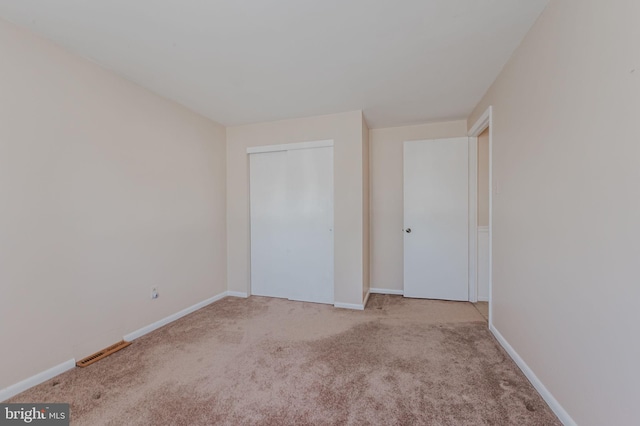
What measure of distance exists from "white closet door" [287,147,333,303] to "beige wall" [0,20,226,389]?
4.00 ft

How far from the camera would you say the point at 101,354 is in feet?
6.68

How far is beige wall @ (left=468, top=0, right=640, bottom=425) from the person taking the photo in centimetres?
100

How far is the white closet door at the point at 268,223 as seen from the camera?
3.46 meters

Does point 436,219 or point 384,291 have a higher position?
point 436,219

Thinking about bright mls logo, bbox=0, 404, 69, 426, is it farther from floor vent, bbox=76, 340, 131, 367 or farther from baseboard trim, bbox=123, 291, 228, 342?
baseboard trim, bbox=123, 291, 228, 342

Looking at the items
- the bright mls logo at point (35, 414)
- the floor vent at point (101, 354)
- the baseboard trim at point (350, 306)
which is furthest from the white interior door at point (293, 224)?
the bright mls logo at point (35, 414)

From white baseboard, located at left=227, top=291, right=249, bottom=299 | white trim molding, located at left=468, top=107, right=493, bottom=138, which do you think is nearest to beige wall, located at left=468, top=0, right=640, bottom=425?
white trim molding, located at left=468, top=107, right=493, bottom=138

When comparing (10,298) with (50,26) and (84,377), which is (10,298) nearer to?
(84,377)

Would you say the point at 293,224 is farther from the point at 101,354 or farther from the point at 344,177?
the point at 101,354

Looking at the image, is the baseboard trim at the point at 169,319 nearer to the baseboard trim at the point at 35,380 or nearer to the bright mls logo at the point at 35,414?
the baseboard trim at the point at 35,380

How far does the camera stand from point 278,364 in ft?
6.39

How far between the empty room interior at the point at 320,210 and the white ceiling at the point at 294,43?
Result: 0.05ft

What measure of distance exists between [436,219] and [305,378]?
8.25 feet

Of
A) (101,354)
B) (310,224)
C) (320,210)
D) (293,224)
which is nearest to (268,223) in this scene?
(293,224)
